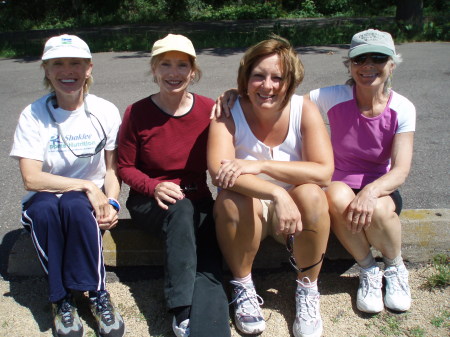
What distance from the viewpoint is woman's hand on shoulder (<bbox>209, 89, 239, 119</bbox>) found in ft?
9.48

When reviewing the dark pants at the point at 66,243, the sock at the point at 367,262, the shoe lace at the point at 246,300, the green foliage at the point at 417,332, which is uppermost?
the dark pants at the point at 66,243

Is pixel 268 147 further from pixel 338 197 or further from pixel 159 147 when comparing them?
pixel 159 147

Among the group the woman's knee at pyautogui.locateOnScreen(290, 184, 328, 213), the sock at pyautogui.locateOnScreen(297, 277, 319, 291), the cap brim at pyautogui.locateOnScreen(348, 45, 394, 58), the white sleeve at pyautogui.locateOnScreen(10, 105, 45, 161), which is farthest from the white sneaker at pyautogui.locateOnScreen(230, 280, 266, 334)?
the cap brim at pyautogui.locateOnScreen(348, 45, 394, 58)

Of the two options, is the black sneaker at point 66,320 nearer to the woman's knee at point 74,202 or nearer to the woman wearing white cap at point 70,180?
the woman wearing white cap at point 70,180

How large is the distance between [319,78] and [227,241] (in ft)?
20.6

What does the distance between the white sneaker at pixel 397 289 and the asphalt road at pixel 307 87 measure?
1200 mm

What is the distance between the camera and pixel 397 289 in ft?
9.29

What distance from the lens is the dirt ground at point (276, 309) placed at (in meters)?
2.66

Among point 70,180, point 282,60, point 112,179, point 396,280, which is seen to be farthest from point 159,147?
point 396,280

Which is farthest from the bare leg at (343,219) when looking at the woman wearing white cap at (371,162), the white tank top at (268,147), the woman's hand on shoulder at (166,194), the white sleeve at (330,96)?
the woman's hand on shoulder at (166,194)

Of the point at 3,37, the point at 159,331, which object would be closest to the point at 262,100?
the point at 159,331

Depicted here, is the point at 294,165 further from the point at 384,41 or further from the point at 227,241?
the point at 384,41

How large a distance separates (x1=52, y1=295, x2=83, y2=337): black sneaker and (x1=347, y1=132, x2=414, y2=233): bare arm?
5.18 feet

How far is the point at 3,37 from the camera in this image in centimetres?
1633
